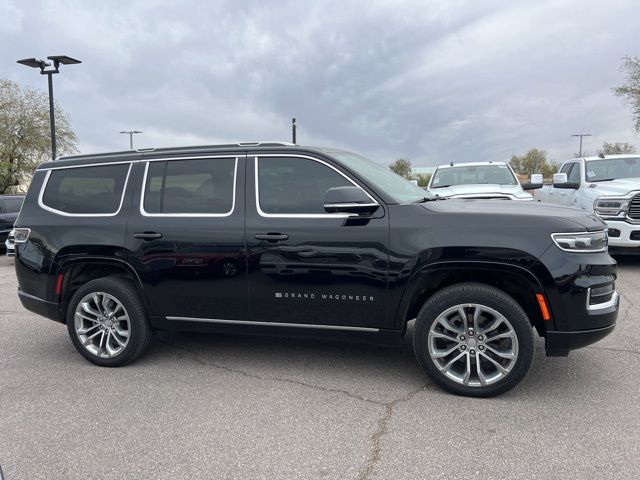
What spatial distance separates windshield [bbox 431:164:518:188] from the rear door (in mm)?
6736

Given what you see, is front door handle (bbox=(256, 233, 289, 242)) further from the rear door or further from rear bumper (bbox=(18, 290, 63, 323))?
rear bumper (bbox=(18, 290, 63, 323))

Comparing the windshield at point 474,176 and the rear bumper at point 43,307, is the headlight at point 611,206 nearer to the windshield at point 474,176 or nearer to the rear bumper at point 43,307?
the windshield at point 474,176

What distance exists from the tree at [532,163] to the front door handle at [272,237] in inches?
2310

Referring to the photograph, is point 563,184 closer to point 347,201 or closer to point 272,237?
point 347,201

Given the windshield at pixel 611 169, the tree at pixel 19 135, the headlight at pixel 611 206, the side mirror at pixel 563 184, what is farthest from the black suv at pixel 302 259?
the tree at pixel 19 135

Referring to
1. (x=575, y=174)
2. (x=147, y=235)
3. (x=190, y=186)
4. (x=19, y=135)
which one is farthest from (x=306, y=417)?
(x=19, y=135)

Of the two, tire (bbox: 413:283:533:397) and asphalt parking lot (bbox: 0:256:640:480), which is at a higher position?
tire (bbox: 413:283:533:397)

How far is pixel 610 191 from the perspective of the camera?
782 cm

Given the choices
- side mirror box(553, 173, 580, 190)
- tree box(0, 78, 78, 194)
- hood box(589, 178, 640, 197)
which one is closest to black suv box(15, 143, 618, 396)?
hood box(589, 178, 640, 197)

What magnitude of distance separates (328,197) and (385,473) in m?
1.77

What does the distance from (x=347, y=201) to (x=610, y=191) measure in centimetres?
641

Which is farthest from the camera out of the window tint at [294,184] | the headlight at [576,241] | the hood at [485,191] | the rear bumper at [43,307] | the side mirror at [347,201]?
the hood at [485,191]

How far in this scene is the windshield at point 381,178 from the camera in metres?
3.74

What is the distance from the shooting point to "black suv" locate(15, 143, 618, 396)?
10.7 ft
